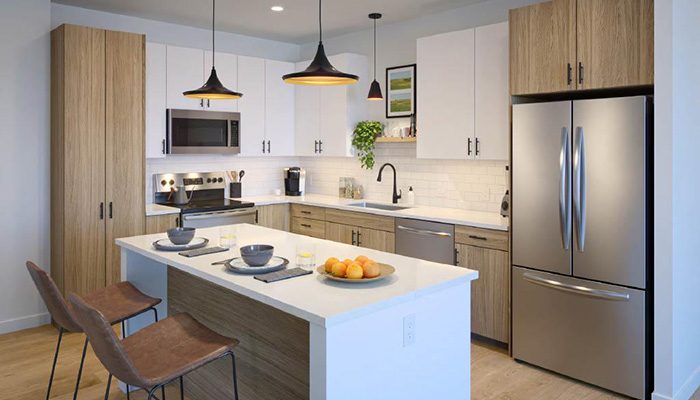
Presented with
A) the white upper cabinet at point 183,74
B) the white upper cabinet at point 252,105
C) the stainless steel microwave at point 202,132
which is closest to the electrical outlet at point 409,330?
the stainless steel microwave at point 202,132

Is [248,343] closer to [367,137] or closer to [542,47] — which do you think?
[542,47]

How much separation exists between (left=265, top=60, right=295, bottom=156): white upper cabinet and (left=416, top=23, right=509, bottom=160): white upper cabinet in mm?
1804

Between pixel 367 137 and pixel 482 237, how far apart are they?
6.11ft

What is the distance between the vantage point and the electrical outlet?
217 centimetres

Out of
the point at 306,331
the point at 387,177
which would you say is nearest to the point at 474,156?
the point at 387,177

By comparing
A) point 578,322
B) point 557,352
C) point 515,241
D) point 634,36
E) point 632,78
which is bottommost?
point 557,352

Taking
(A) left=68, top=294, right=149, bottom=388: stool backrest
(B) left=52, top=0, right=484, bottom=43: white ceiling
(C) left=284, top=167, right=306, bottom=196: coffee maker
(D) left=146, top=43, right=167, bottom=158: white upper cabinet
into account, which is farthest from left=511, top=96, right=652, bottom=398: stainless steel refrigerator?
(D) left=146, top=43, right=167, bottom=158: white upper cabinet

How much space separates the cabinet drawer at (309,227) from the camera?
5.39 m

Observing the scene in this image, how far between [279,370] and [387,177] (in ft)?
10.8

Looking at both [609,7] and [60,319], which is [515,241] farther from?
[60,319]

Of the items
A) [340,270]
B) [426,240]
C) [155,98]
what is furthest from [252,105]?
[340,270]

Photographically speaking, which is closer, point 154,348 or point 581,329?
point 154,348

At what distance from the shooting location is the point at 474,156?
440 centimetres

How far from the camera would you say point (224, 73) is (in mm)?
5426
